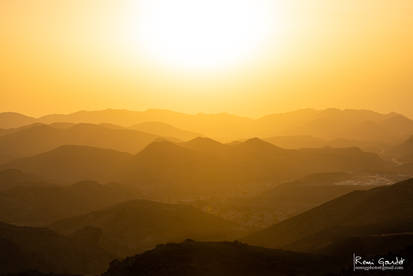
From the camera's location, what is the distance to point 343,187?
101938 millimetres

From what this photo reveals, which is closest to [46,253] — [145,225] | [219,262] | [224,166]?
[145,225]

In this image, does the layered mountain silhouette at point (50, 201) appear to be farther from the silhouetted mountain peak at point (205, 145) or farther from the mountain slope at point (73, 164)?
the silhouetted mountain peak at point (205, 145)

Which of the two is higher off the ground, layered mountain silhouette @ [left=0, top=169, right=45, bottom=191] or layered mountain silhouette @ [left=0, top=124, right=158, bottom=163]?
layered mountain silhouette @ [left=0, top=124, right=158, bottom=163]

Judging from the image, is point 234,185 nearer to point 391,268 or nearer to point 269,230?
point 269,230

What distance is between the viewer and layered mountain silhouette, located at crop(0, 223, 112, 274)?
148 feet

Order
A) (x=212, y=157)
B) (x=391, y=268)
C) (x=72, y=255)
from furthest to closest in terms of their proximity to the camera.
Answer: (x=212, y=157)
(x=72, y=255)
(x=391, y=268)

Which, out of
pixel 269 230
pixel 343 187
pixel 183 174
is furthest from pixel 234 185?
pixel 269 230

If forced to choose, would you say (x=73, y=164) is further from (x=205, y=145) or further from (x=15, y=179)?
(x=205, y=145)

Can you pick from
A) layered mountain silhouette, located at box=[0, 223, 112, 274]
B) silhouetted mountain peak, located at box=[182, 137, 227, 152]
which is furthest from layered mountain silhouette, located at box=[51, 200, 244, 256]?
silhouetted mountain peak, located at box=[182, 137, 227, 152]

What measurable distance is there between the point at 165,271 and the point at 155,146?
112m

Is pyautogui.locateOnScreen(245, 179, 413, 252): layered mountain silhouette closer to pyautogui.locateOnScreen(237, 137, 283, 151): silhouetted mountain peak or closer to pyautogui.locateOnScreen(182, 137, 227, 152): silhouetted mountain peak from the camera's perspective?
pyautogui.locateOnScreen(237, 137, 283, 151): silhouetted mountain peak

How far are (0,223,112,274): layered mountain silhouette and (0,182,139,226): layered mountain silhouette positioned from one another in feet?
81.5
